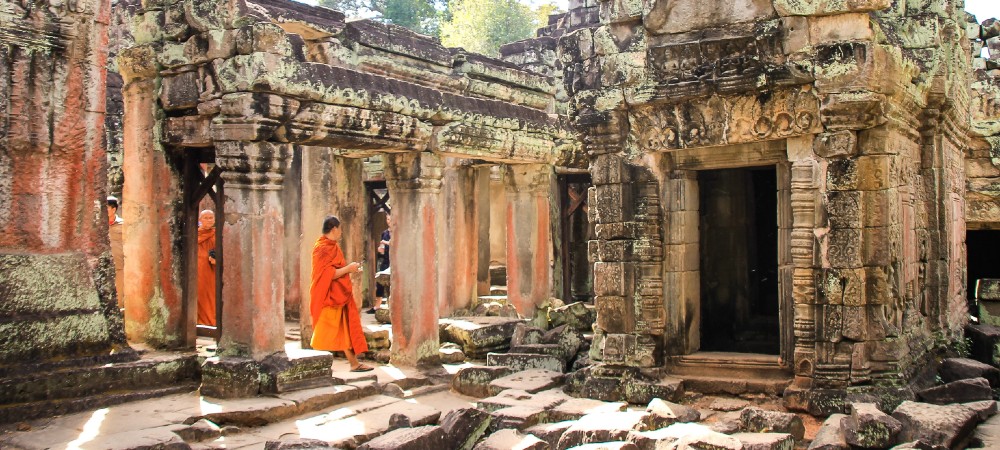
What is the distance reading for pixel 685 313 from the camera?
25.1 ft

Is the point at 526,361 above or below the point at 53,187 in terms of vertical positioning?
below

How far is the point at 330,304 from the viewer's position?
8914mm

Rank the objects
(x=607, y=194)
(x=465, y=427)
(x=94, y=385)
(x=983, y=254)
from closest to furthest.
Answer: (x=465, y=427) → (x=94, y=385) → (x=607, y=194) → (x=983, y=254)

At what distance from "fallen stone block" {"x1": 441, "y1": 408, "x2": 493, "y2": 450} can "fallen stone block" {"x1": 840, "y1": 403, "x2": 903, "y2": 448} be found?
2446mm

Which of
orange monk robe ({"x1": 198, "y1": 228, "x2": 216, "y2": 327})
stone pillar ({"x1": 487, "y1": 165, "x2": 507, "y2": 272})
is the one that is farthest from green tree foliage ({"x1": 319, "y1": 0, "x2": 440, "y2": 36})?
orange monk robe ({"x1": 198, "y1": 228, "x2": 216, "y2": 327})

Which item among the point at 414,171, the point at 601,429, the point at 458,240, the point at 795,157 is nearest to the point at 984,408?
A: the point at 795,157

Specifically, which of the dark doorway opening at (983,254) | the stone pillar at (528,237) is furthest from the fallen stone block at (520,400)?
the dark doorway opening at (983,254)

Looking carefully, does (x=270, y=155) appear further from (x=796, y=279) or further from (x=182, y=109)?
(x=796, y=279)

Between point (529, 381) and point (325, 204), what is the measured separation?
466 centimetres

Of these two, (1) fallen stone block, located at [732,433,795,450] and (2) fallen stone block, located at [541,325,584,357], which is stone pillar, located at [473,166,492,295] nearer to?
(2) fallen stone block, located at [541,325,584,357]

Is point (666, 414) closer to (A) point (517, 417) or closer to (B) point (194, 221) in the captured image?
(A) point (517, 417)

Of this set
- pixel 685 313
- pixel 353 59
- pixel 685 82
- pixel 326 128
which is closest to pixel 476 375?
pixel 685 313

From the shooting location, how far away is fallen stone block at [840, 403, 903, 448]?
216 inches

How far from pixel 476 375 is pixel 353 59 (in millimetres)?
4207
